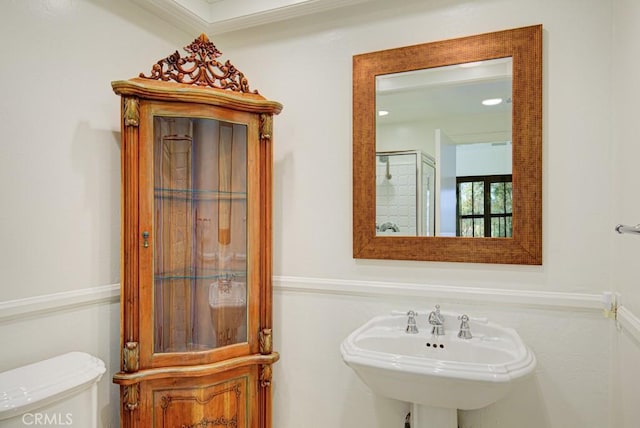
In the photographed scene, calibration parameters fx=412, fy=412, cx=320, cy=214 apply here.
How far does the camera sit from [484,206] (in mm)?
1864

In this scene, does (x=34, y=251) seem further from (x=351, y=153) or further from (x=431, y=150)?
(x=431, y=150)

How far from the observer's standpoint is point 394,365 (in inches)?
57.0

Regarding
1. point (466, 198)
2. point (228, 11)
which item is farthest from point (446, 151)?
point (228, 11)

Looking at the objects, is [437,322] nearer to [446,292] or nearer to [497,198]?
[446,292]

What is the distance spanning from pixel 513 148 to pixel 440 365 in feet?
3.30

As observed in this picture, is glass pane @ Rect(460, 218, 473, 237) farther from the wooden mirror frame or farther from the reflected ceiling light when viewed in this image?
the reflected ceiling light

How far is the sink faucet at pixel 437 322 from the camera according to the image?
1824 mm

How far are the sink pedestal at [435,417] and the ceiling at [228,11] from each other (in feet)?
6.28

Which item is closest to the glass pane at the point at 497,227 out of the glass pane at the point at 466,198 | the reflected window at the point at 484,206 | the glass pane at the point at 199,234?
the reflected window at the point at 484,206

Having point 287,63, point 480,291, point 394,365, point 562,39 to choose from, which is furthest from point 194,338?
point 562,39

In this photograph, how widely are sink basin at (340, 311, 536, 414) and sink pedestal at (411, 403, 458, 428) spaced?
23 mm

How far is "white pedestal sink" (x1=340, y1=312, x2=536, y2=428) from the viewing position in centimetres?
139

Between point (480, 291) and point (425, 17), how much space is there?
133 cm

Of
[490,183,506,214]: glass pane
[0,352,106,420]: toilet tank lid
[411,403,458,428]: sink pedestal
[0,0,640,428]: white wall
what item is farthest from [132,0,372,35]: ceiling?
[411,403,458,428]: sink pedestal
